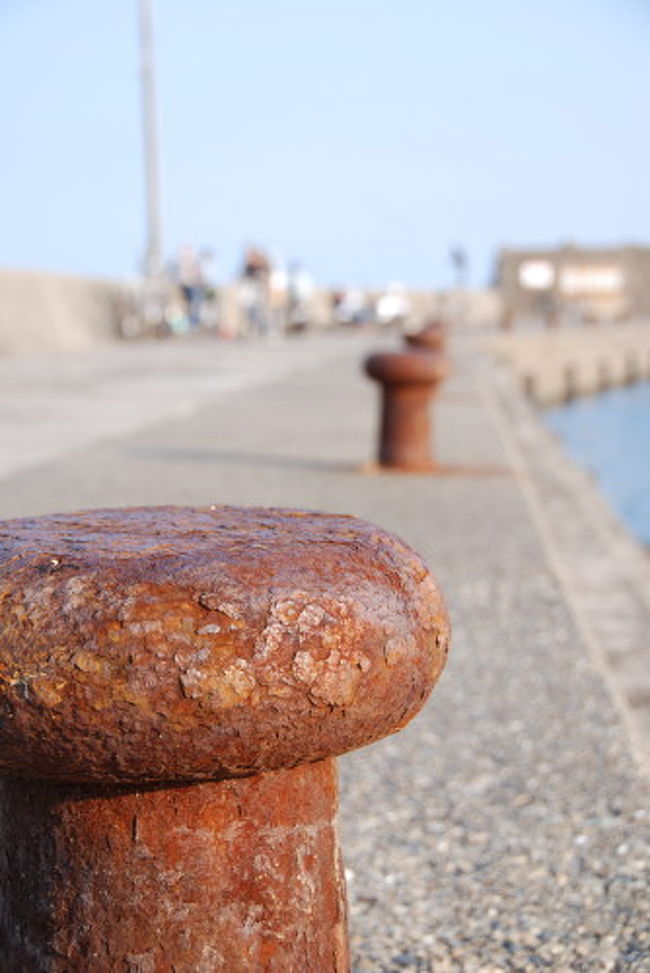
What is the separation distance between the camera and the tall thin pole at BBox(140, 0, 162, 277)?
1134 inches

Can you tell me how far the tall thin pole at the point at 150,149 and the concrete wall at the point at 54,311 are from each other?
1.44m

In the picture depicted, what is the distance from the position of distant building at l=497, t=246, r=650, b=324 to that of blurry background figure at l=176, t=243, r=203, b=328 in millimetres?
41772

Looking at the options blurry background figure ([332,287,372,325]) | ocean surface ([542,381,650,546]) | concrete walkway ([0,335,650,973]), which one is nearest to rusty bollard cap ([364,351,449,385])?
→ concrete walkway ([0,335,650,973])

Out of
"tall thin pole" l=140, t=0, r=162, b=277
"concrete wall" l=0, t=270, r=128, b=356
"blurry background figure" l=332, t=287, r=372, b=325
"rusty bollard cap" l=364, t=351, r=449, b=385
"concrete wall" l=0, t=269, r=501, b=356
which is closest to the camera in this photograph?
"rusty bollard cap" l=364, t=351, r=449, b=385

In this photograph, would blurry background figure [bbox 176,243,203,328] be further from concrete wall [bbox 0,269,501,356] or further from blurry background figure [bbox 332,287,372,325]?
blurry background figure [bbox 332,287,372,325]

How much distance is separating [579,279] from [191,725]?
246 feet

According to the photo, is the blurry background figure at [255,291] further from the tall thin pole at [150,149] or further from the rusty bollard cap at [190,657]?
the rusty bollard cap at [190,657]

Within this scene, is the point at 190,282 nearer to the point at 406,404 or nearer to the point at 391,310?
the point at 391,310

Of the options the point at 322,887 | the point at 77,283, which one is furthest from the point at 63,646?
the point at 77,283

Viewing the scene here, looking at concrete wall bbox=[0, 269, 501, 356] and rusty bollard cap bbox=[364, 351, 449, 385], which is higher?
rusty bollard cap bbox=[364, 351, 449, 385]

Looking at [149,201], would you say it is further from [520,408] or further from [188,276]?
[520,408]

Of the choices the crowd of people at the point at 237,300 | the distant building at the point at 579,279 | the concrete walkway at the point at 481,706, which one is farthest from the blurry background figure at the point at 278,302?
the distant building at the point at 579,279

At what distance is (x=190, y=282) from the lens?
98.8 feet

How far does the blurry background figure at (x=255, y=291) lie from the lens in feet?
95.5
